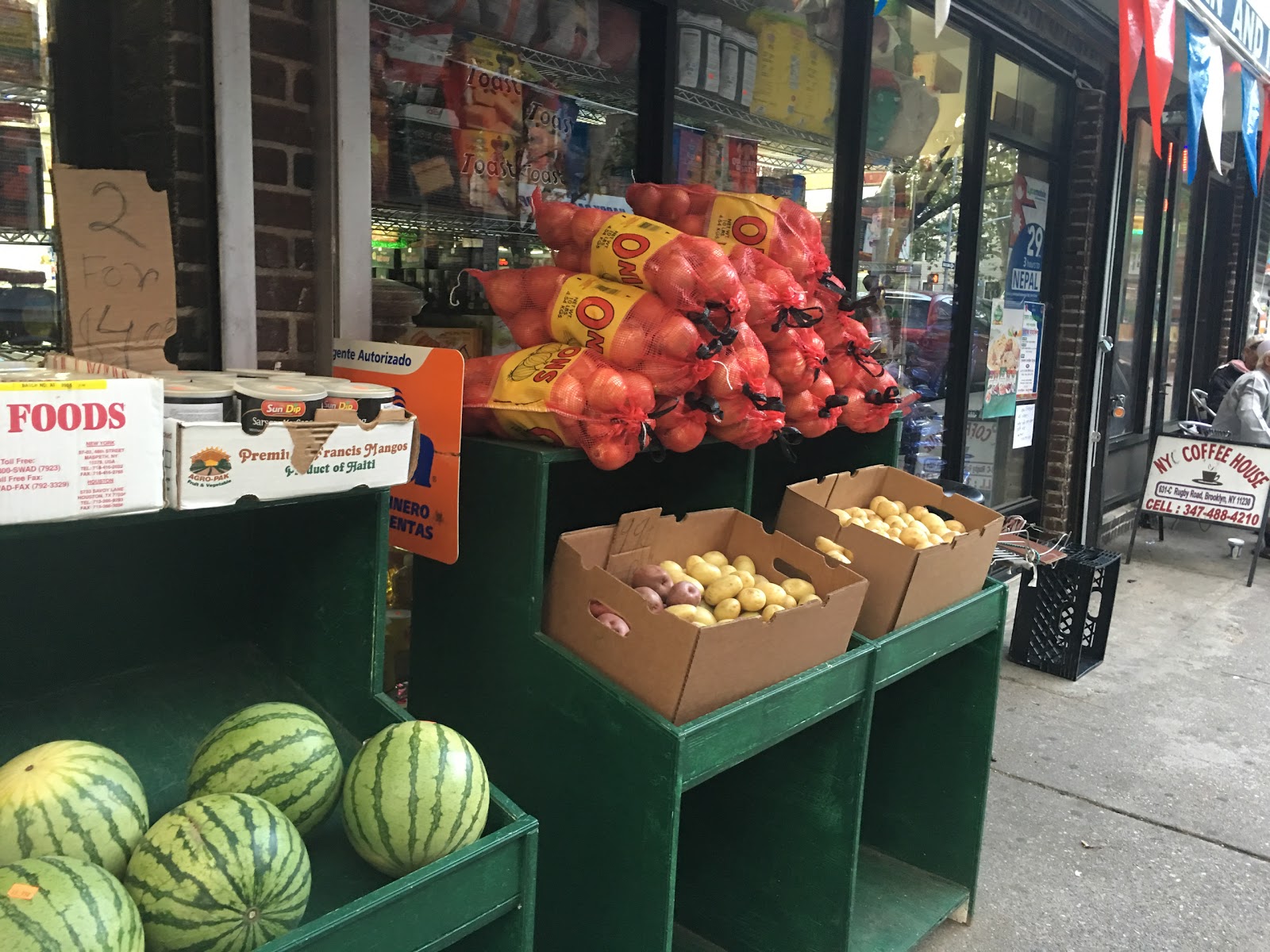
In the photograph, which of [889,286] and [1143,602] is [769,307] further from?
[1143,602]

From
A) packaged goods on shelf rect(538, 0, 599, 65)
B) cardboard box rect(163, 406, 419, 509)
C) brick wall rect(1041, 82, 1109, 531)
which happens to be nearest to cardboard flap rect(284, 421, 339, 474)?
cardboard box rect(163, 406, 419, 509)

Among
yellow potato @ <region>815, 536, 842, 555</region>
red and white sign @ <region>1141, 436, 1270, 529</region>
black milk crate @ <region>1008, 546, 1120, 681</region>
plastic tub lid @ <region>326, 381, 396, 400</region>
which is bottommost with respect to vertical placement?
black milk crate @ <region>1008, 546, 1120, 681</region>

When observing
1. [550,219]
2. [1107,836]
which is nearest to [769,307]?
[550,219]

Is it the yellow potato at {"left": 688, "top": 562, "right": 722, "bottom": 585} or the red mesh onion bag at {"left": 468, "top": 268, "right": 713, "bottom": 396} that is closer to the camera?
the red mesh onion bag at {"left": 468, "top": 268, "right": 713, "bottom": 396}

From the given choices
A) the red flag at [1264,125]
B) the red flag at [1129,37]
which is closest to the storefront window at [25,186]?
the red flag at [1129,37]

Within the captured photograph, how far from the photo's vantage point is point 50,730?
1.91 meters

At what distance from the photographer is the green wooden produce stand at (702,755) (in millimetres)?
2170

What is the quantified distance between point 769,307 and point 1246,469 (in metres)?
6.40

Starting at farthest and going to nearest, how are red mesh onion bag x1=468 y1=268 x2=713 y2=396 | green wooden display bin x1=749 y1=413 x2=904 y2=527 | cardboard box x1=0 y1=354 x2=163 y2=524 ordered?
green wooden display bin x1=749 y1=413 x2=904 y2=527
red mesh onion bag x1=468 y1=268 x2=713 y2=396
cardboard box x1=0 y1=354 x2=163 y2=524

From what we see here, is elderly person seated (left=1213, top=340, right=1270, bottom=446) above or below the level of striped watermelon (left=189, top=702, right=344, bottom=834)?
above

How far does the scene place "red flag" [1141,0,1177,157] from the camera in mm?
3912

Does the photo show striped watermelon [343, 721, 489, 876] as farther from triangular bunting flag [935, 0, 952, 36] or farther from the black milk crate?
the black milk crate

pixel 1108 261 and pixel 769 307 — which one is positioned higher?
pixel 1108 261

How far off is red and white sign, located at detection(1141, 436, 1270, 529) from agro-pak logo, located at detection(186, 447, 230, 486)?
7811mm
